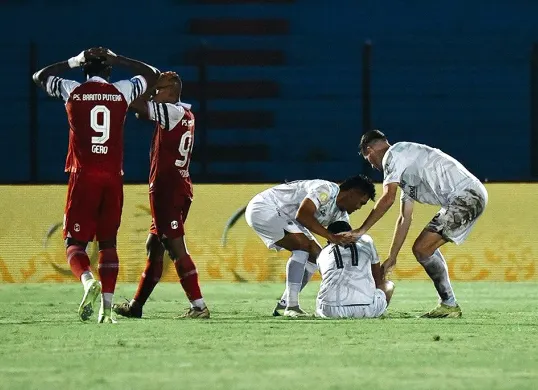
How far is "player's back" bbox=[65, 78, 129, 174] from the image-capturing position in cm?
907

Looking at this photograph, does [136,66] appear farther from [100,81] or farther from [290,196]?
[290,196]

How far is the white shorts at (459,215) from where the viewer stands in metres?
10.0

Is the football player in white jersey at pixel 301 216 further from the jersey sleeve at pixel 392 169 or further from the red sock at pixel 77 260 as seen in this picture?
the red sock at pixel 77 260

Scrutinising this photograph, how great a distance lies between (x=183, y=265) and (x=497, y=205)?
5.09 meters

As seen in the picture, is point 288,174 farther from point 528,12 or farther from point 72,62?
point 72,62

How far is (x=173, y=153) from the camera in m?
10.0

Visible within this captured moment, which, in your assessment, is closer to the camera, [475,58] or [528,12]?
[475,58]

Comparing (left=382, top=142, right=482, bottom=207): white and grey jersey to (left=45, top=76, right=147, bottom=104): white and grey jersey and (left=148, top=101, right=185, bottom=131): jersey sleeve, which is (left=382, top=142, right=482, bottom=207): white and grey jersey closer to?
(left=148, top=101, right=185, bottom=131): jersey sleeve

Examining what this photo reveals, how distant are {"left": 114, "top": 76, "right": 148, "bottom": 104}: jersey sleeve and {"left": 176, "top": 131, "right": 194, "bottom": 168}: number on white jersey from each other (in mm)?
843

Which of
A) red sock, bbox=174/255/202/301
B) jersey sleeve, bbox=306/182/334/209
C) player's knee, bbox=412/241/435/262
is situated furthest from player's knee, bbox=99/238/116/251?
player's knee, bbox=412/241/435/262

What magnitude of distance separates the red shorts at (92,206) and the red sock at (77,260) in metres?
0.07

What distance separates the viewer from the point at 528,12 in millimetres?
22250

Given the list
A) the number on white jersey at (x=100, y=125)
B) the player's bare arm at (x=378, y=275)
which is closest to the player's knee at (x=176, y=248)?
the number on white jersey at (x=100, y=125)

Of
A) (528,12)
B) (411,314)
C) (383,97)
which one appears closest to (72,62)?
Answer: (411,314)
